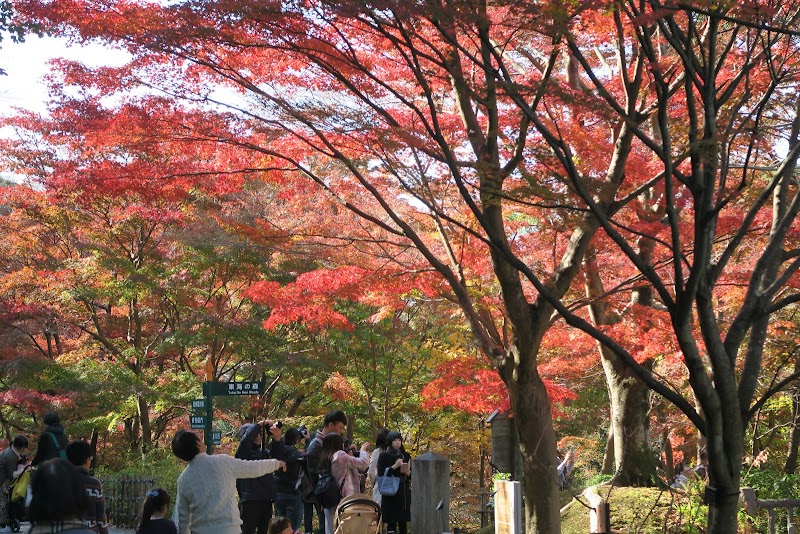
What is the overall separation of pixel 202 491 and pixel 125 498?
26.0ft

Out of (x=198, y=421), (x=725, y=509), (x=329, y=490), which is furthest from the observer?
(x=198, y=421)

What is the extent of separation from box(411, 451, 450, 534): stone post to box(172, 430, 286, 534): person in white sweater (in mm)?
2157

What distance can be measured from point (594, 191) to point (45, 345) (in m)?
18.1

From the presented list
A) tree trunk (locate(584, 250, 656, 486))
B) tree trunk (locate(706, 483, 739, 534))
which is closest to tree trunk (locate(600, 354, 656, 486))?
tree trunk (locate(584, 250, 656, 486))

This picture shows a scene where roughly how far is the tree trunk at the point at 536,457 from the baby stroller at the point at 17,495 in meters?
5.58

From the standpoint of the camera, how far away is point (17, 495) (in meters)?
9.71

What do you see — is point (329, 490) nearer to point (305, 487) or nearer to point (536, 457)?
point (305, 487)

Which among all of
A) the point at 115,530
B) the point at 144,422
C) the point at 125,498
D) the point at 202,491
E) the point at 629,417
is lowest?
the point at 115,530

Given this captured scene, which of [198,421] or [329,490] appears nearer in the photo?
[329,490]

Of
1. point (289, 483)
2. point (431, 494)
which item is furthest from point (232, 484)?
point (289, 483)

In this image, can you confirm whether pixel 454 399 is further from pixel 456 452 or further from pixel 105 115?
pixel 456 452

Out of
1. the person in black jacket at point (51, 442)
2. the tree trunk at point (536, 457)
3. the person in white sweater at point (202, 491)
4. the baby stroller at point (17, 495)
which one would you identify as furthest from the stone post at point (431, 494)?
the baby stroller at point (17, 495)

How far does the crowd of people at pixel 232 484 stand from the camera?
361 cm

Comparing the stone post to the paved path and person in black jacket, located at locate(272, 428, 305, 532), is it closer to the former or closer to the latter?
person in black jacket, located at locate(272, 428, 305, 532)
